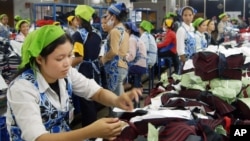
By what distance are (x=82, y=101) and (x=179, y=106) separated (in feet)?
6.63

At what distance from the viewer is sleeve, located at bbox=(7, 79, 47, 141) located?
146cm

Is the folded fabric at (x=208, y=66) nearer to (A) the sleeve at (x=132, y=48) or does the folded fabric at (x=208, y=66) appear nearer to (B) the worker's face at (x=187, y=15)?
(B) the worker's face at (x=187, y=15)

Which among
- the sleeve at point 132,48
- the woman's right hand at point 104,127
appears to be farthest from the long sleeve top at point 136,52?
the woman's right hand at point 104,127

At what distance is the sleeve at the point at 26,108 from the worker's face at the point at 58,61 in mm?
104

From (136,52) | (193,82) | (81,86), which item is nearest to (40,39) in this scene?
(81,86)

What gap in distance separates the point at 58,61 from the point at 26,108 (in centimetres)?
25

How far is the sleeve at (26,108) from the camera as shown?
1.46 meters

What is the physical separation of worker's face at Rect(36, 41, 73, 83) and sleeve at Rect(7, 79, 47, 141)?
104 millimetres

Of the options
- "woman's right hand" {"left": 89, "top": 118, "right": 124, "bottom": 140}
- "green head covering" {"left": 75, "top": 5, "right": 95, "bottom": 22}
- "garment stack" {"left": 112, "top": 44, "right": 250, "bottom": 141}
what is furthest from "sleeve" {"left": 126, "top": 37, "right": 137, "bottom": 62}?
"woman's right hand" {"left": 89, "top": 118, "right": 124, "bottom": 140}

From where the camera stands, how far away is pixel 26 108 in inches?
59.3

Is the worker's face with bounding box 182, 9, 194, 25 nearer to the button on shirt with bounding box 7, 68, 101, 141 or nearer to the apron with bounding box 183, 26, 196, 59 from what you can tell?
the apron with bounding box 183, 26, 196, 59

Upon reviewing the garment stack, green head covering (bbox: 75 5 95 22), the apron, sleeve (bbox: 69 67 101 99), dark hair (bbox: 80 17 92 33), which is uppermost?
green head covering (bbox: 75 5 95 22)

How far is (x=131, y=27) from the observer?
17.3 feet

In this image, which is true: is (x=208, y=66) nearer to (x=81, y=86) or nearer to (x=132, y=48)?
(x=81, y=86)
